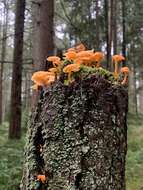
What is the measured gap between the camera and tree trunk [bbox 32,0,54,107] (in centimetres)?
669

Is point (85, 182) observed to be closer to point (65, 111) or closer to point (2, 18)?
point (65, 111)

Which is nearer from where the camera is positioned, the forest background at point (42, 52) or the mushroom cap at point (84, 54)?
the mushroom cap at point (84, 54)

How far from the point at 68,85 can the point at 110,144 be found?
0.44 m

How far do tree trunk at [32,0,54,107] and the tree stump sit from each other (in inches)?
171

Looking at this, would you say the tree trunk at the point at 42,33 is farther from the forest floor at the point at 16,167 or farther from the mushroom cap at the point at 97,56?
the mushroom cap at the point at 97,56

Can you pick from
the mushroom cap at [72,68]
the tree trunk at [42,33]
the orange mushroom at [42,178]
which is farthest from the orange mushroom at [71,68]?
the tree trunk at [42,33]

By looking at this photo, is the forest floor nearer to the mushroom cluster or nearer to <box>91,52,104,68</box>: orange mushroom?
the mushroom cluster

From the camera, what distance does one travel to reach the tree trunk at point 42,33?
6688mm

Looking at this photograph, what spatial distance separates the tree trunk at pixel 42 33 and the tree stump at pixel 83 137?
171 inches

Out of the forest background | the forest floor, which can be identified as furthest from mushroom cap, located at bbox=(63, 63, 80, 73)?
the forest floor

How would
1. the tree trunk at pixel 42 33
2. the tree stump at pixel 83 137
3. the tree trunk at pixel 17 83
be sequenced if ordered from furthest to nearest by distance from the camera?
1. the tree trunk at pixel 17 83
2. the tree trunk at pixel 42 33
3. the tree stump at pixel 83 137

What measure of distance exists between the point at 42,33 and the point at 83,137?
182 inches

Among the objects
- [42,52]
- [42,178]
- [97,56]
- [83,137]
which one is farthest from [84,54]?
[42,52]

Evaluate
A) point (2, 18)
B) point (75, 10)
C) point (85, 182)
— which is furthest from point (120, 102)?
point (2, 18)
